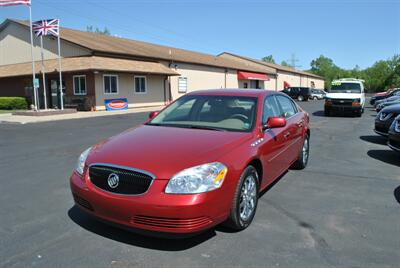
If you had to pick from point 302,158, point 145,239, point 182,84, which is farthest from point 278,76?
point 145,239

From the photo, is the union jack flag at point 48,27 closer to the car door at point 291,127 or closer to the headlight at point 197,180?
the car door at point 291,127

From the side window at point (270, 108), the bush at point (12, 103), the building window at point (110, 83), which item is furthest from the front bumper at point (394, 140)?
the bush at point (12, 103)

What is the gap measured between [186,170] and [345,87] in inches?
756

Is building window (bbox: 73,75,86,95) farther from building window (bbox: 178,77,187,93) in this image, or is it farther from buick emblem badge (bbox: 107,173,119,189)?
buick emblem badge (bbox: 107,173,119,189)

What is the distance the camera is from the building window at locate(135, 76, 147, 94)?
2758 cm

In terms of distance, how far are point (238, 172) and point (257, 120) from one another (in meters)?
1.11

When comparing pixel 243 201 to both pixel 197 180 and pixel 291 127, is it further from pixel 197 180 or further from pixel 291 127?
pixel 291 127

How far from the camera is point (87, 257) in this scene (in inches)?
130

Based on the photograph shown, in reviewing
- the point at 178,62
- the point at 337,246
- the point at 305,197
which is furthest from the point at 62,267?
the point at 178,62

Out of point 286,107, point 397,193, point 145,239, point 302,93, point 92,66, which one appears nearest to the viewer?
point 145,239

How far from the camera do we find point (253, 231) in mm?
3943

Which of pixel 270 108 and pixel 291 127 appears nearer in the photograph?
pixel 270 108

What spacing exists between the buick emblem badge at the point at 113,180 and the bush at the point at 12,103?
83.4 feet

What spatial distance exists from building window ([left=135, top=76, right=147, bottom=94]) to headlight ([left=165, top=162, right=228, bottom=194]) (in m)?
24.9
